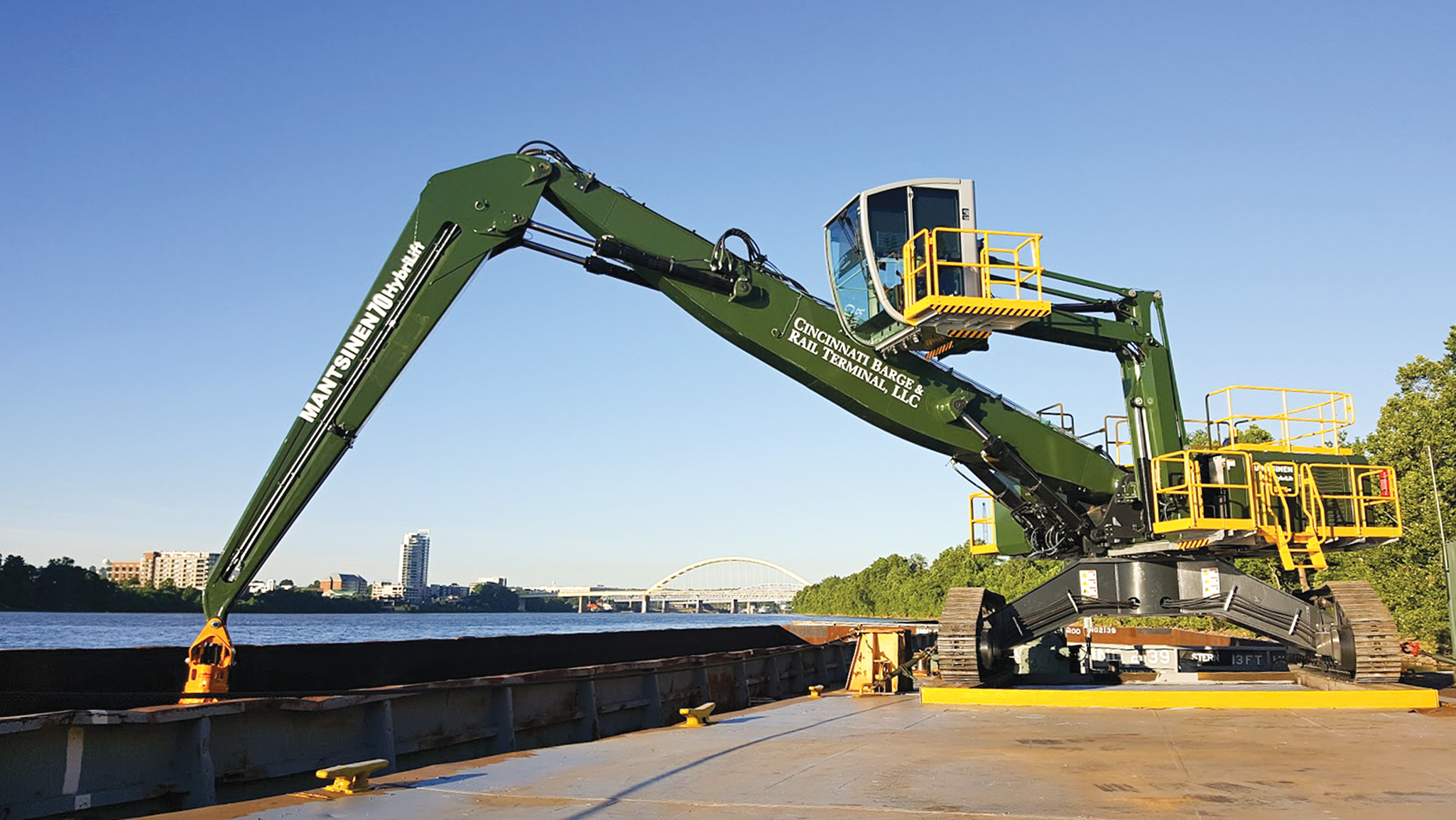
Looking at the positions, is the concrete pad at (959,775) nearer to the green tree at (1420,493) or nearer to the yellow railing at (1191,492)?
the yellow railing at (1191,492)

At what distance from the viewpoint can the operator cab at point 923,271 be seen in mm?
12711

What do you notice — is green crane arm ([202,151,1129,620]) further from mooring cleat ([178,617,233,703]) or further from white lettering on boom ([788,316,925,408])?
mooring cleat ([178,617,233,703])

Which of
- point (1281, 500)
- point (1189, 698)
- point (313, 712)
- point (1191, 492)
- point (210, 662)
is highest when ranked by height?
point (1191, 492)

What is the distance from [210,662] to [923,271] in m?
9.31

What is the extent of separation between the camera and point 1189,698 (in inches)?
531

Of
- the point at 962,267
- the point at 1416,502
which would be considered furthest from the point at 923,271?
the point at 1416,502

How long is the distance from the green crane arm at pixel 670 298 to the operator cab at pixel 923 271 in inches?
18.8

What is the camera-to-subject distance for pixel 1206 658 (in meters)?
19.2

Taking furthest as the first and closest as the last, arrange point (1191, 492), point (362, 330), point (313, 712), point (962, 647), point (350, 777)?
point (962, 647) → point (1191, 492) → point (362, 330) → point (313, 712) → point (350, 777)

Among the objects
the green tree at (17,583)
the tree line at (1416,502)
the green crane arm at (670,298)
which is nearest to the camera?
the green crane arm at (670,298)

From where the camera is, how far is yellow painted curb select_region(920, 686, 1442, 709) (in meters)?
12.8

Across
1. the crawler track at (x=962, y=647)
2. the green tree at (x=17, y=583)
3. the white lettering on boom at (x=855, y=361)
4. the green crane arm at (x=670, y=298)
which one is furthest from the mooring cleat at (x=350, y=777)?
the green tree at (x=17, y=583)

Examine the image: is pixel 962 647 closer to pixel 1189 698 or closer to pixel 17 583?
pixel 1189 698

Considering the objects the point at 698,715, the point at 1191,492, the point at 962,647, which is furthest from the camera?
the point at 962,647
